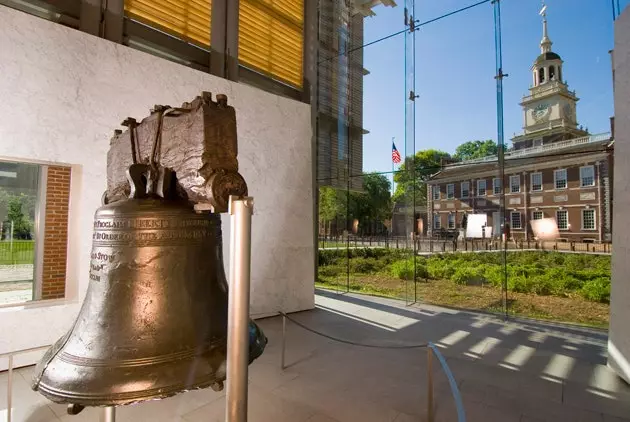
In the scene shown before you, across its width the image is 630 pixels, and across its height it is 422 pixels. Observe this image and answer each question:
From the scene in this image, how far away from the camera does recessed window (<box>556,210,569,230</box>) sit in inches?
268

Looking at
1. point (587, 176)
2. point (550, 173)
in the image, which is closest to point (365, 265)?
point (550, 173)

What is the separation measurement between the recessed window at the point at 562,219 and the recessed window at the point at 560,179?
50cm

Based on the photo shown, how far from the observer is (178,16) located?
6.10 m

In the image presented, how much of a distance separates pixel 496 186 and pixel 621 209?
11.2 ft

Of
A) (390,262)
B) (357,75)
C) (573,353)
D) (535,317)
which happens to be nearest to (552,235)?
(535,317)

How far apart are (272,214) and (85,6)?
4.40 metres

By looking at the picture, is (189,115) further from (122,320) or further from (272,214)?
(272,214)

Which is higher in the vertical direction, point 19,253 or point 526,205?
point 526,205

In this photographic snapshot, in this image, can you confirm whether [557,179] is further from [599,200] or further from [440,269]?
[440,269]

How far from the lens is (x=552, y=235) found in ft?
22.9

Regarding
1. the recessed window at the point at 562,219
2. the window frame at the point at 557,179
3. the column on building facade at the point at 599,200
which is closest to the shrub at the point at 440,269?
the recessed window at the point at 562,219

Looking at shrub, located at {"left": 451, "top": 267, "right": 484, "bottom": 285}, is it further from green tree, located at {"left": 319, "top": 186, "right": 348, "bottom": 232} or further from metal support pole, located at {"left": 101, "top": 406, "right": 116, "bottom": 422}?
metal support pole, located at {"left": 101, "top": 406, "right": 116, "bottom": 422}

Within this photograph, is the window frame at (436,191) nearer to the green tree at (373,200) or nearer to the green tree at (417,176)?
the green tree at (417,176)

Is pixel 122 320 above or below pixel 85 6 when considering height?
below
